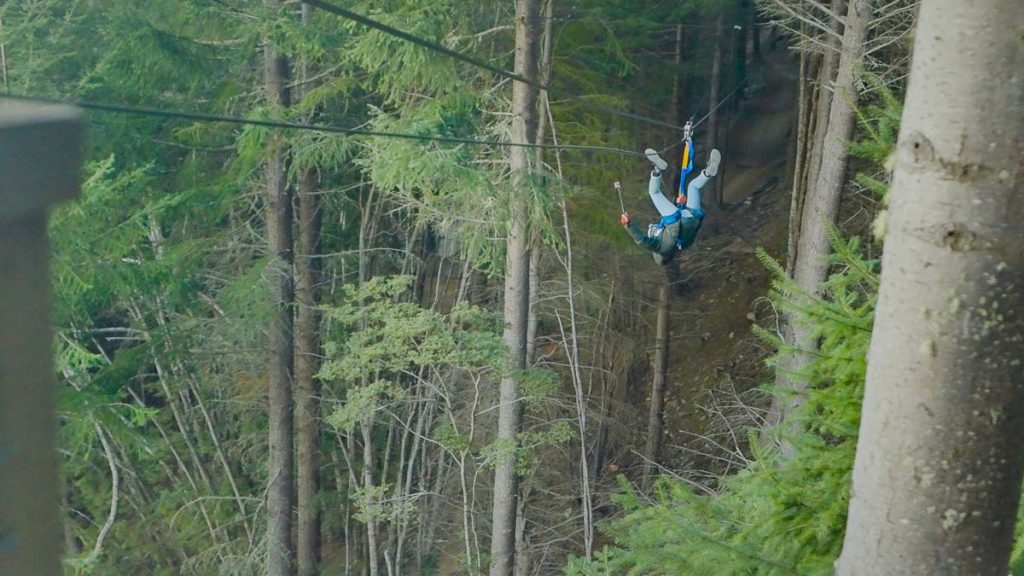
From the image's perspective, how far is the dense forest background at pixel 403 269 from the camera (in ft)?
31.9

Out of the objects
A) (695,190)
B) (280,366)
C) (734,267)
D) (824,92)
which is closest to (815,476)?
(695,190)

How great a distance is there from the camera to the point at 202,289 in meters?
13.9

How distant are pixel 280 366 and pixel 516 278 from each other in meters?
3.72

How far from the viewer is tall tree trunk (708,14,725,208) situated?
17078 mm

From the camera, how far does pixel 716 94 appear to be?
17.5m

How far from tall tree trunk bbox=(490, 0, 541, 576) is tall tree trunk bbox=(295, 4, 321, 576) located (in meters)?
2.88

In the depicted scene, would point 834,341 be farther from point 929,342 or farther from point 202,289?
point 202,289

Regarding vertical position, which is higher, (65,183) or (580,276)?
(65,183)

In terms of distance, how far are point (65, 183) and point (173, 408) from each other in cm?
1380

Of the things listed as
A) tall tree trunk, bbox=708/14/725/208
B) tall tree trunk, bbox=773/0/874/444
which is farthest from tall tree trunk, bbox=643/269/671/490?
tall tree trunk, bbox=773/0/874/444

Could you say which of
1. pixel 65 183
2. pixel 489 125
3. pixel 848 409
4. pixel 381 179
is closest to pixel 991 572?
pixel 848 409

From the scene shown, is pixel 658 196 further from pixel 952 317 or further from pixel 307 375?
pixel 307 375

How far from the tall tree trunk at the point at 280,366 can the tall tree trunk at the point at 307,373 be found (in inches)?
10.4

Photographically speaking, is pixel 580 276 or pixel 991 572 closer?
pixel 991 572
